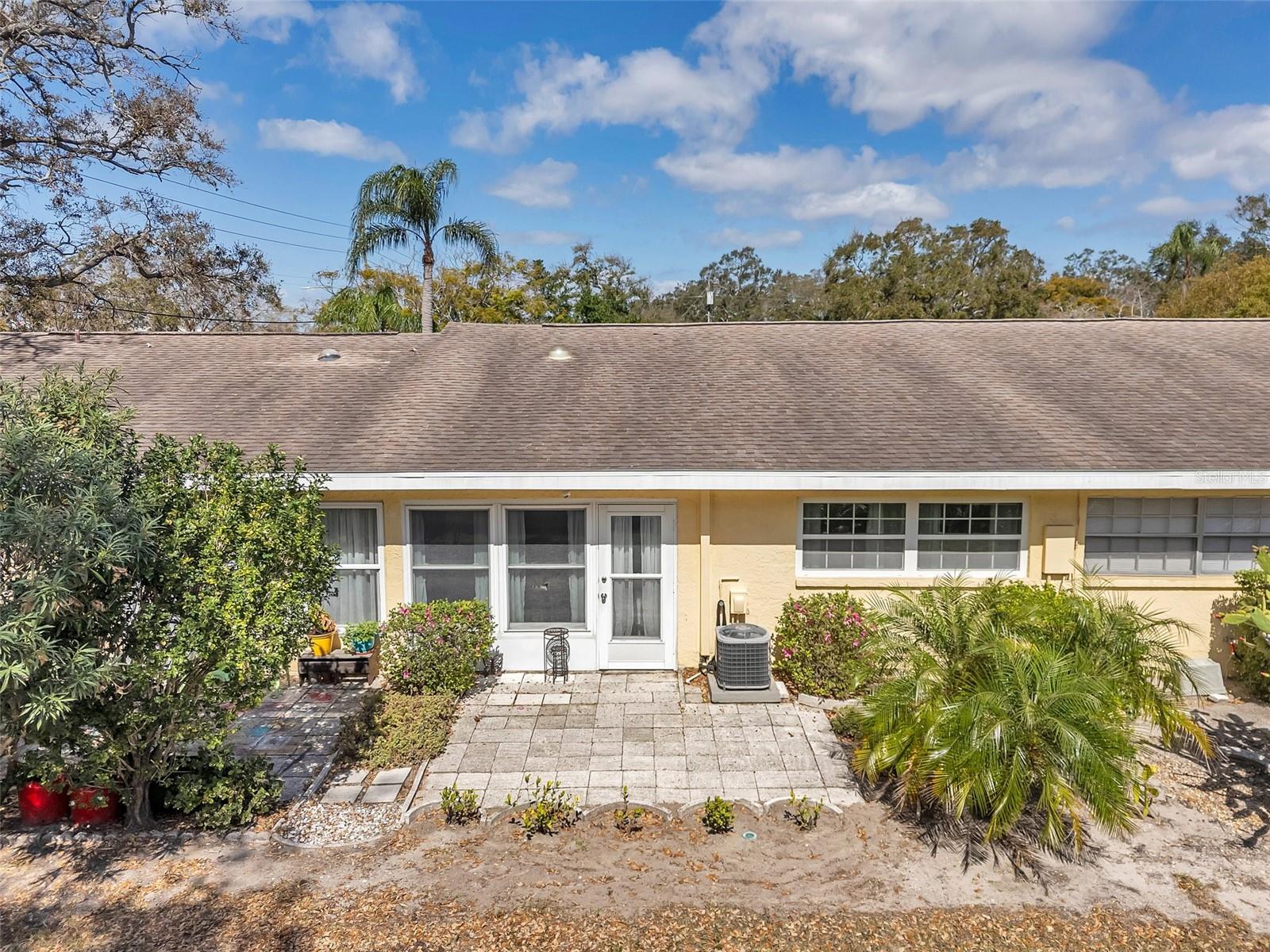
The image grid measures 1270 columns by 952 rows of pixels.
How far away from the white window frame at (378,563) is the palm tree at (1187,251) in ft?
140

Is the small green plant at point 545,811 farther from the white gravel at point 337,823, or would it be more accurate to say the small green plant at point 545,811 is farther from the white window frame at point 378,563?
the white window frame at point 378,563

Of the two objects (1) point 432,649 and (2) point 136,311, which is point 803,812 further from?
(2) point 136,311

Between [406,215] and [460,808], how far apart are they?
1836 centimetres

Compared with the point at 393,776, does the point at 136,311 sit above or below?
above

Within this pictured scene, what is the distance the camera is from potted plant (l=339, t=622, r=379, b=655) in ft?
28.6

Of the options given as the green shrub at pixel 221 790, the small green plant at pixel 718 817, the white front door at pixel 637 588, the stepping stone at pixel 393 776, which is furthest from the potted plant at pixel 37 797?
the white front door at pixel 637 588

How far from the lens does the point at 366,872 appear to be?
202 inches

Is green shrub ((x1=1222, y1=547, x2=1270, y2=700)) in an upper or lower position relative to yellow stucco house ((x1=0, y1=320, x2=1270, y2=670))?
lower

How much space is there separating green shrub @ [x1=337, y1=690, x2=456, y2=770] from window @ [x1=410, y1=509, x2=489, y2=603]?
4.63 feet

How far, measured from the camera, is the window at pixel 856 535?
28.7ft

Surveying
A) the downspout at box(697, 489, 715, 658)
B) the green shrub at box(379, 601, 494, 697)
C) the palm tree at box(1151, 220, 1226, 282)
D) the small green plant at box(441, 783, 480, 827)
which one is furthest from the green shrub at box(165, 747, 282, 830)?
the palm tree at box(1151, 220, 1226, 282)

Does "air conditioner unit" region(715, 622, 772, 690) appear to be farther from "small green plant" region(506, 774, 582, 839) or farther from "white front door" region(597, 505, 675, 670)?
"small green plant" region(506, 774, 582, 839)

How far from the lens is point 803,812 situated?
5.66m

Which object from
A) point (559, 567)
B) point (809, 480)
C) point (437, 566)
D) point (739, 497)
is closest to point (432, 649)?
point (437, 566)
